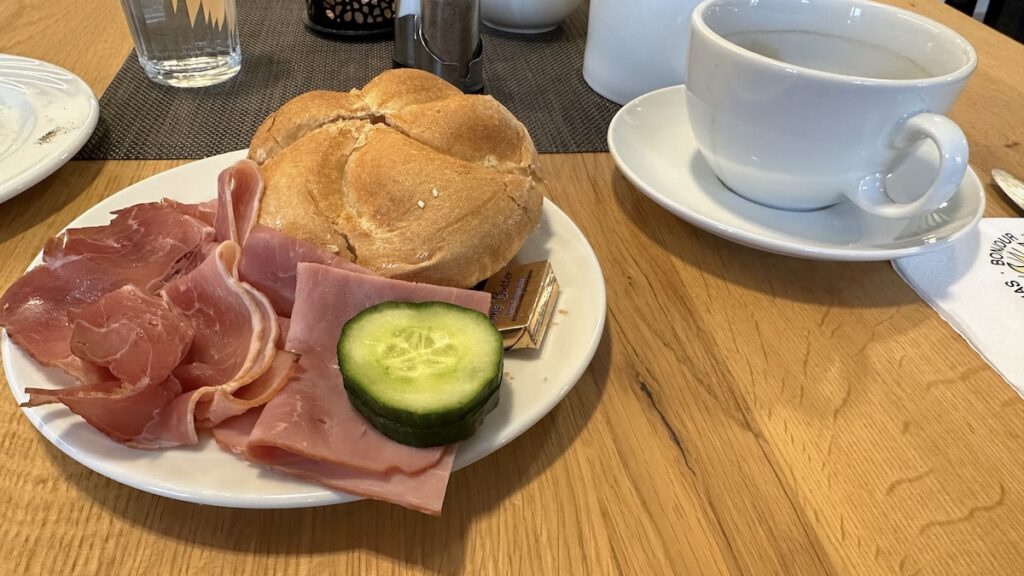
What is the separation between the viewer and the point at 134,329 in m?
0.62

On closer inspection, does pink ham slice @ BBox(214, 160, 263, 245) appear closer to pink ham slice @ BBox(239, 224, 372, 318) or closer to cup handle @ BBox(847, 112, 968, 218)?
pink ham slice @ BBox(239, 224, 372, 318)

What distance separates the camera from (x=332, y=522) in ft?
1.97

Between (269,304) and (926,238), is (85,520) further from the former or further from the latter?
(926,238)

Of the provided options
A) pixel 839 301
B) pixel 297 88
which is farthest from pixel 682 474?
pixel 297 88

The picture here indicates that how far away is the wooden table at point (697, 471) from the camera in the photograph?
0.58 metres

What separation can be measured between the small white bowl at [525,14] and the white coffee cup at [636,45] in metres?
0.27

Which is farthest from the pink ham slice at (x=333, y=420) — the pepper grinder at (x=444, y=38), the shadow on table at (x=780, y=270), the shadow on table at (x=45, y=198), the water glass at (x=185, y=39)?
the water glass at (x=185, y=39)

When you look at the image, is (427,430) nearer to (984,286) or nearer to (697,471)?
(697,471)

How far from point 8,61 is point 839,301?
1.44 m

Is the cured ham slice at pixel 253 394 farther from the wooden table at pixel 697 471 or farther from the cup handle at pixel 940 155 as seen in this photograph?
the cup handle at pixel 940 155

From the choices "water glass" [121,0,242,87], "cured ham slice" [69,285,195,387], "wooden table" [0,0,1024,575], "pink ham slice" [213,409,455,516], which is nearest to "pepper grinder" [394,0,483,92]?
"water glass" [121,0,242,87]

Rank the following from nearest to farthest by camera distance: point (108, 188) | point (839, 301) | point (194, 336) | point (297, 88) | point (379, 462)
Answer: point (379, 462) < point (194, 336) < point (839, 301) < point (108, 188) < point (297, 88)

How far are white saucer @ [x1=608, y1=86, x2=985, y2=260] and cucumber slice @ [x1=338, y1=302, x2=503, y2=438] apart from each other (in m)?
0.41

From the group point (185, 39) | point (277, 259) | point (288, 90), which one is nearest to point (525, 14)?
point (288, 90)
